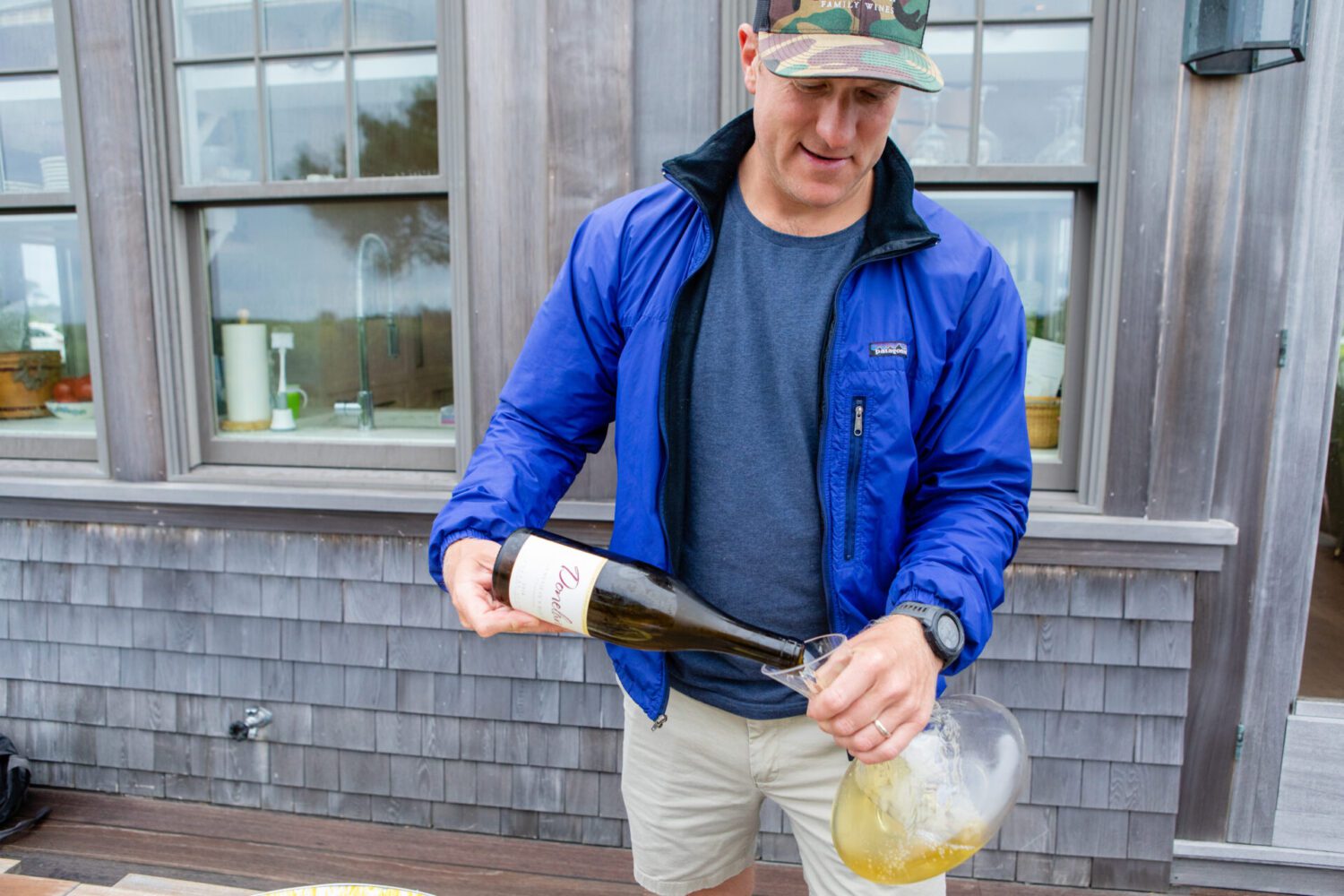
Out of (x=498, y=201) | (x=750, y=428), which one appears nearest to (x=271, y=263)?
(x=498, y=201)

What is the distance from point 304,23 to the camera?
103 inches

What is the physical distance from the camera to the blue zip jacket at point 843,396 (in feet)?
4.00

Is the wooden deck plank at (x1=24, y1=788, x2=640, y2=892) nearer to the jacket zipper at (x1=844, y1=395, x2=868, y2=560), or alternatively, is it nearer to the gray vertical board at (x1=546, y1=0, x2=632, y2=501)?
the gray vertical board at (x1=546, y1=0, x2=632, y2=501)

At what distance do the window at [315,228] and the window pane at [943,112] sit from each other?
128cm

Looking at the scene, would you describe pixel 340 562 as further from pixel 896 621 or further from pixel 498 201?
pixel 896 621

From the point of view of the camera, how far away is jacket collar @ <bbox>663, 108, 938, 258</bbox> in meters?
1.24

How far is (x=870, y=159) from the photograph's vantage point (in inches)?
47.4

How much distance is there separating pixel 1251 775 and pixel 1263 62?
181 cm

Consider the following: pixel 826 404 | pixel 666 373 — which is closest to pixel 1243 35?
pixel 826 404

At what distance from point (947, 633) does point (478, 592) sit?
56 centimetres

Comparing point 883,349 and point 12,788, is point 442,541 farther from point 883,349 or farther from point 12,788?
point 12,788

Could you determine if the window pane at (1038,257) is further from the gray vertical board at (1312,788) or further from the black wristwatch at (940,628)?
the black wristwatch at (940,628)

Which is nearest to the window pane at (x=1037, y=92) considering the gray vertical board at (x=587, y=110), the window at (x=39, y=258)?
the gray vertical board at (x=587, y=110)

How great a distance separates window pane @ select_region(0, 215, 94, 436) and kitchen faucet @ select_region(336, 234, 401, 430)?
90cm
